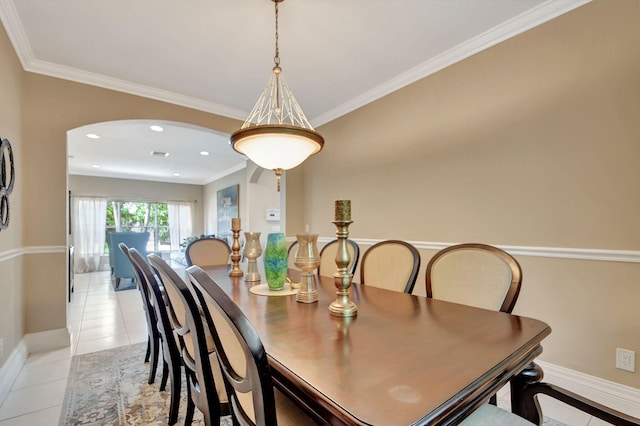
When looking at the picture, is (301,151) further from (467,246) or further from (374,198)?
(374,198)

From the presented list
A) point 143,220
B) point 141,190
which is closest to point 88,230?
point 143,220

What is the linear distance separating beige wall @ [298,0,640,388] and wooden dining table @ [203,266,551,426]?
1137 millimetres

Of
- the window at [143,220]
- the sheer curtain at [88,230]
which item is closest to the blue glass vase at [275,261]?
the window at [143,220]

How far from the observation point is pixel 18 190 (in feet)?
7.94

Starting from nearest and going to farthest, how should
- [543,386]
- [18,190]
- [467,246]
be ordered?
1. [543,386]
2. [467,246]
3. [18,190]

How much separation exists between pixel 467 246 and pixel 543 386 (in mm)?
721

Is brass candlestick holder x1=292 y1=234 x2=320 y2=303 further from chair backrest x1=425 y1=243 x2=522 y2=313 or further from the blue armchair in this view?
the blue armchair

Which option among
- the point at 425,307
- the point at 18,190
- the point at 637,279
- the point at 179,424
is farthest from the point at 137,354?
the point at 637,279

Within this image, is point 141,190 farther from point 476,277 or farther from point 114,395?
point 476,277

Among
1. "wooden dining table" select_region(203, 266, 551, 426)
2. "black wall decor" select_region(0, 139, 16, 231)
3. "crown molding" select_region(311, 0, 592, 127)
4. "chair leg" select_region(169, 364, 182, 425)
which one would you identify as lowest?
"chair leg" select_region(169, 364, 182, 425)

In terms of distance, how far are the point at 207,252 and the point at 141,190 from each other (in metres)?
6.64

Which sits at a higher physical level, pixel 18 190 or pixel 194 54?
pixel 194 54

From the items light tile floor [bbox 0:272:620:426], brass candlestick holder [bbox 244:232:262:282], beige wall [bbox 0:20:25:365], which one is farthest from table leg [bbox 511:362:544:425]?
beige wall [bbox 0:20:25:365]

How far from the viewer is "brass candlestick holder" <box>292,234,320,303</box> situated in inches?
51.8
